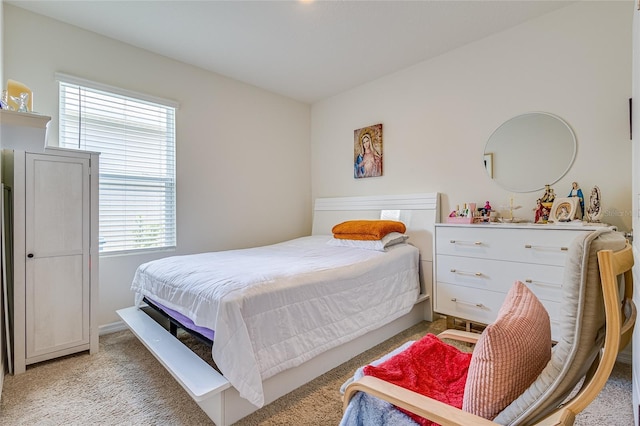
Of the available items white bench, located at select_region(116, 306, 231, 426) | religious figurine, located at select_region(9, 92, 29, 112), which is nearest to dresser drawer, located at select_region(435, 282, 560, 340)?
white bench, located at select_region(116, 306, 231, 426)

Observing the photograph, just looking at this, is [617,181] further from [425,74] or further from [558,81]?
[425,74]

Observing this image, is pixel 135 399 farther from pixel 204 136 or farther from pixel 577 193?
pixel 577 193

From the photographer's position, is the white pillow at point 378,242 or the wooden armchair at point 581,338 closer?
the wooden armchair at point 581,338

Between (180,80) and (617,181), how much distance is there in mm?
4025

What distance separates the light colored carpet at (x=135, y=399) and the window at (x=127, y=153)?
3.69 ft

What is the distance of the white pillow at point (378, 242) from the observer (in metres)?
2.93

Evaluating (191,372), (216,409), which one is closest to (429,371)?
(216,409)

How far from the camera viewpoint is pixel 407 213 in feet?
11.1

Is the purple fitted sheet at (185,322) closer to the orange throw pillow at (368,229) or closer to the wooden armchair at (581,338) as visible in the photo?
the wooden armchair at (581,338)

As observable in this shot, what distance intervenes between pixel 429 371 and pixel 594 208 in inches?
76.4

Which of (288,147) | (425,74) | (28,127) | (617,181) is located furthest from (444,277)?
(28,127)

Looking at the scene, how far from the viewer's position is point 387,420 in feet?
3.49

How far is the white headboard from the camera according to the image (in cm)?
315

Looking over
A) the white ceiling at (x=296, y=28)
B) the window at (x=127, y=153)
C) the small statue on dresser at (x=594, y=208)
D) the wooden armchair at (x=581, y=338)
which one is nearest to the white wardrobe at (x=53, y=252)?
the window at (x=127, y=153)
